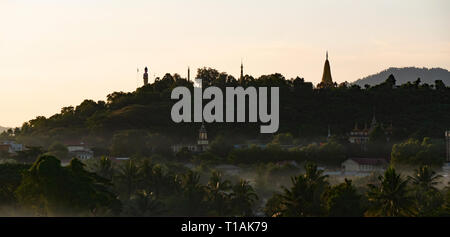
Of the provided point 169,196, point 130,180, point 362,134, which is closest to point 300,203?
point 169,196

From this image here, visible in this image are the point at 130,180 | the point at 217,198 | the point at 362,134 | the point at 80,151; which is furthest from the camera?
the point at 362,134

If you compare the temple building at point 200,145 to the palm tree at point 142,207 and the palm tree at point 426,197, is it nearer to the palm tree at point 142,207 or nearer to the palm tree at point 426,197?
the palm tree at point 426,197

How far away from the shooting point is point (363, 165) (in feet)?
545

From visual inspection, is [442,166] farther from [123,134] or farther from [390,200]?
[390,200]

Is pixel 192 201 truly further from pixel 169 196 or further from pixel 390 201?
pixel 390 201

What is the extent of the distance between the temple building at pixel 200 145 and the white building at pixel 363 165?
92.3 feet

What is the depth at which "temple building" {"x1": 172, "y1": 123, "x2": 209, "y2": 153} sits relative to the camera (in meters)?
184

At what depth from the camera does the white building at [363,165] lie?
536 feet

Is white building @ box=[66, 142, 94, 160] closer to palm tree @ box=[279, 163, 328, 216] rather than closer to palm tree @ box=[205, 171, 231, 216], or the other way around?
palm tree @ box=[205, 171, 231, 216]

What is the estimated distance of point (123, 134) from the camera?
7165 inches

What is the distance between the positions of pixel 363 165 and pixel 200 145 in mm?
34047
